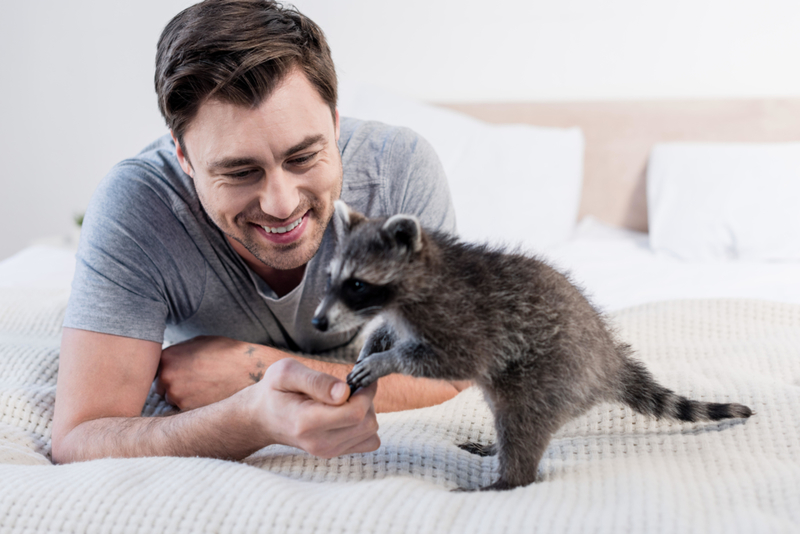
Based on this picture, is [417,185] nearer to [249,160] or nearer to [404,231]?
[249,160]

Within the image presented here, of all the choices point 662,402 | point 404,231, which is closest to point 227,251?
point 404,231

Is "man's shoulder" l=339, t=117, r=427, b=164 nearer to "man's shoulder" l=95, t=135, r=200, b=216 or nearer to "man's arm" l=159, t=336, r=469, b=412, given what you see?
"man's shoulder" l=95, t=135, r=200, b=216

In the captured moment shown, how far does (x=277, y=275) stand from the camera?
200 cm

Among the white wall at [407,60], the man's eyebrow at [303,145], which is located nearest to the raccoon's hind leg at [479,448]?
the man's eyebrow at [303,145]

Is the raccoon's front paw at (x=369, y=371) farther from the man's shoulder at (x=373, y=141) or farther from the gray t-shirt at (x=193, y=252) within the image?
the man's shoulder at (x=373, y=141)

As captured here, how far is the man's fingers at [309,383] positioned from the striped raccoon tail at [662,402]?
2.17 ft

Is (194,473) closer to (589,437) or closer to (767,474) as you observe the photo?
(589,437)

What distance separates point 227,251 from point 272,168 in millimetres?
483

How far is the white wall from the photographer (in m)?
3.94

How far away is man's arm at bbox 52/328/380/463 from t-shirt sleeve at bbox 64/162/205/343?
0.06 m

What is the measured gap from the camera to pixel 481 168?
358cm

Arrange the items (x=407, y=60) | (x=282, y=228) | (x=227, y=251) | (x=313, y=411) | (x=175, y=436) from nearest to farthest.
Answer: (x=313, y=411)
(x=175, y=436)
(x=282, y=228)
(x=227, y=251)
(x=407, y=60)

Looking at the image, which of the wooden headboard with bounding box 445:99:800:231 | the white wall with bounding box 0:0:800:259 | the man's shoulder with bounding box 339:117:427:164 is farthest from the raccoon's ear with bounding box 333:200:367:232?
the white wall with bounding box 0:0:800:259

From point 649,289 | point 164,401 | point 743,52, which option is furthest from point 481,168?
point 164,401
